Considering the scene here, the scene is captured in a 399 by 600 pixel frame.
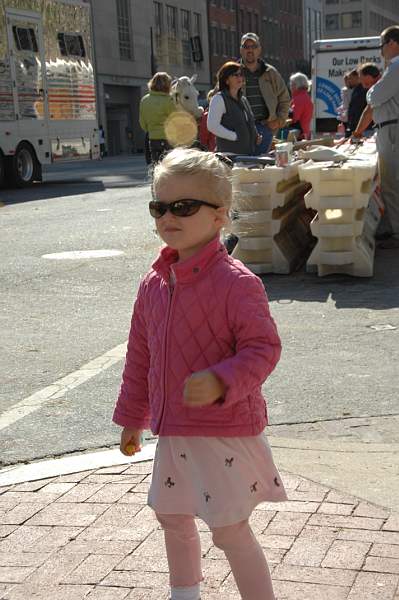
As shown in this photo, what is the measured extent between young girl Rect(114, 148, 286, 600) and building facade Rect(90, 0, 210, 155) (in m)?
55.4

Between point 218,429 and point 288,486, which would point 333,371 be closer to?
point 288,486

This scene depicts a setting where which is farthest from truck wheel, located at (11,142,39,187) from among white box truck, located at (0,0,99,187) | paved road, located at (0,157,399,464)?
paved road, located at (0,157,399,464)

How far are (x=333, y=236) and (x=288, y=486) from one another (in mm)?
5182

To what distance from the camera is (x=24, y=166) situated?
23.8 m

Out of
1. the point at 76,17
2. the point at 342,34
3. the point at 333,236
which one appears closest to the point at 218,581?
the point at 333,236

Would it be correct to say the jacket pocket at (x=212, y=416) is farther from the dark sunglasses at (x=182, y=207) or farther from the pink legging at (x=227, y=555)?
the dark sunglasses at (x=182, y=207)

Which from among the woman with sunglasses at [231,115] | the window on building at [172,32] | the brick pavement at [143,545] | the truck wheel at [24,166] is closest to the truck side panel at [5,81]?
the truck wheel at [24,166]

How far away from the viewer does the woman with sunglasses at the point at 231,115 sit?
11008mm

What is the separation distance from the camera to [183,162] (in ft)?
9.23

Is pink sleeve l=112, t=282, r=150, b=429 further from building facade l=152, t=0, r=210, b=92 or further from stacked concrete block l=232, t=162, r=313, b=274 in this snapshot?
building facade l=152, t=0, r=210, b=92

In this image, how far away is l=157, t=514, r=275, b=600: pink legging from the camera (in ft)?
9.34

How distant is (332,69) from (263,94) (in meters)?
17.6

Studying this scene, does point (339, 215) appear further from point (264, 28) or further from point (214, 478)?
point (264, 28)

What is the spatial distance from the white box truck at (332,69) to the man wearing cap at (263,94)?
16691 millimetres
